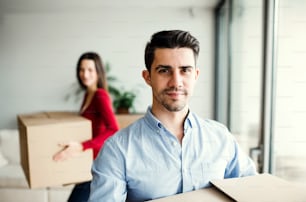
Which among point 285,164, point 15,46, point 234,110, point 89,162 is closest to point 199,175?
point 89,162

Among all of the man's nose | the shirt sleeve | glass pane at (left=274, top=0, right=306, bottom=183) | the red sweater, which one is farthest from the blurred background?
the shirt sleeve

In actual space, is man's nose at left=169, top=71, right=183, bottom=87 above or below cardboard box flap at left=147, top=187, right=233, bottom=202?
above

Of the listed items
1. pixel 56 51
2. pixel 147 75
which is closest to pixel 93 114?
pixel 147 75

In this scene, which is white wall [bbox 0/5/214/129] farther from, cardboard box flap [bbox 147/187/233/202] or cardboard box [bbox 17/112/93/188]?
cardboard box flap [bbox 147/187/233/202]

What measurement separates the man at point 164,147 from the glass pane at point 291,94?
1.67 feet

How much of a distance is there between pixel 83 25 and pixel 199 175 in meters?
2.68

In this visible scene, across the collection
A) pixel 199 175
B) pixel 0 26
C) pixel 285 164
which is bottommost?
pixel 285 164

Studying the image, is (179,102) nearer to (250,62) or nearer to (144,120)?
(144,120)

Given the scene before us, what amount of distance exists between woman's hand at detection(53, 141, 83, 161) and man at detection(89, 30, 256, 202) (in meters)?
0.45

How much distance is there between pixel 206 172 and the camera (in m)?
0.85

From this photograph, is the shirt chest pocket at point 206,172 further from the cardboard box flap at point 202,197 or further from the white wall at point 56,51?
the white wall at point 56,51

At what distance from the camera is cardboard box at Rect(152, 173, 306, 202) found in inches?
24.3

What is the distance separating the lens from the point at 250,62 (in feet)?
6.90

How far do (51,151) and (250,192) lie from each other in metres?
0.86
